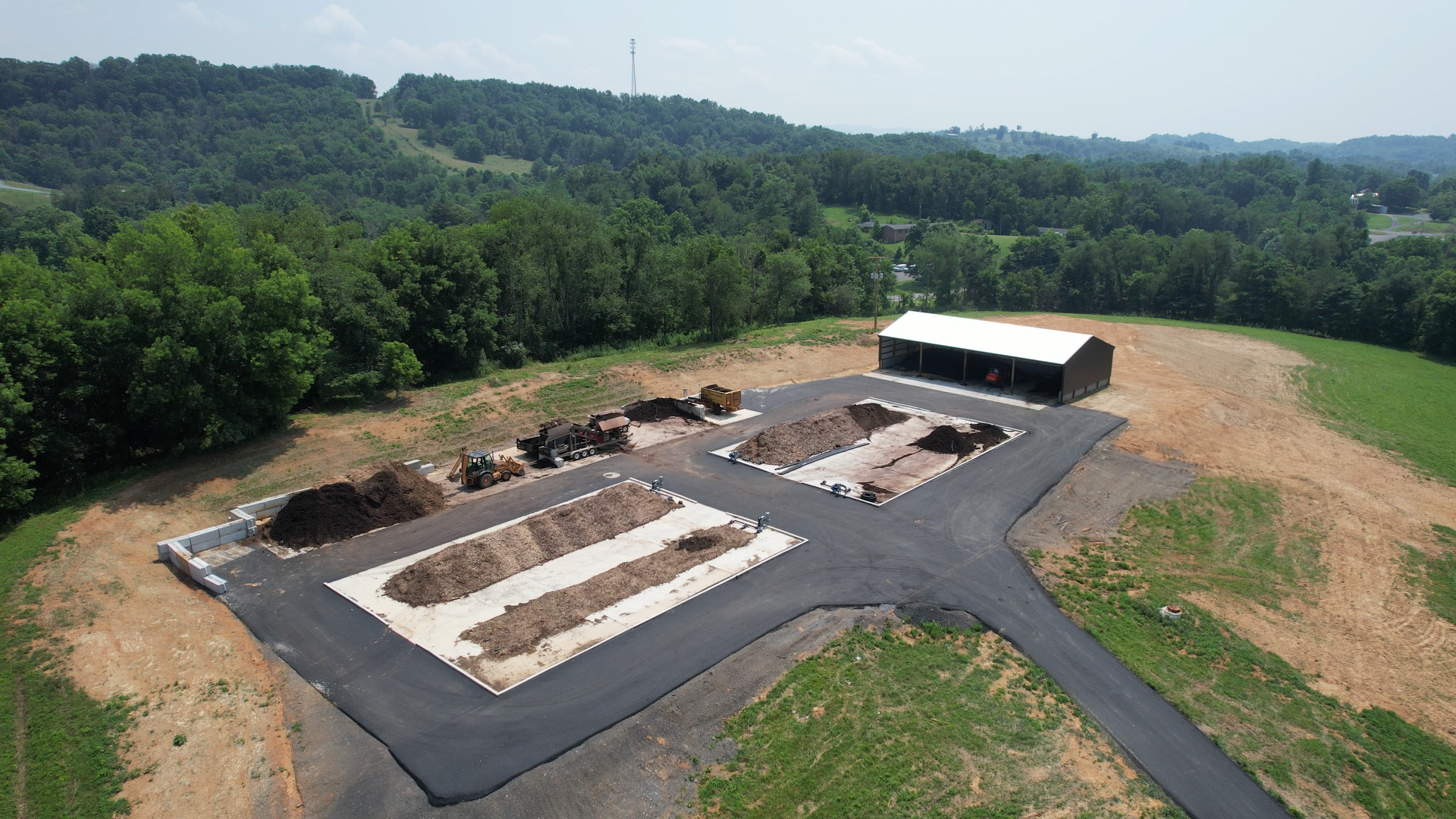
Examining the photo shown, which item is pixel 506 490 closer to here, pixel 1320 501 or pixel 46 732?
pixel 46 732

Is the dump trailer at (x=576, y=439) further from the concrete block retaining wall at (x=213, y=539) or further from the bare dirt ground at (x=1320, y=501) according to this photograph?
the bare dirt ground at (x=1320, y=501)

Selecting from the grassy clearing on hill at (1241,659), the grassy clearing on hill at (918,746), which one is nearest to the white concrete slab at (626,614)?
the grassy clearing on hill at (918,746)

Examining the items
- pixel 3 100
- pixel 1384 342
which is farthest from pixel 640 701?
pixel 3 100

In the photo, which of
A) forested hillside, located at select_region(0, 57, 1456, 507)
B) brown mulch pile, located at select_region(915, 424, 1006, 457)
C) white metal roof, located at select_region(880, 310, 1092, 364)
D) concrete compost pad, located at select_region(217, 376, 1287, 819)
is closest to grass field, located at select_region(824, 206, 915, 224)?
forested hillside, located at select_region(0, 57, 1456, 507)

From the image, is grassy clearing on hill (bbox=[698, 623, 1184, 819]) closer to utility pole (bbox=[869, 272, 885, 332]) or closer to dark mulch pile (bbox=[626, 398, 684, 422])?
dark mulch pile (bbox=[626, 398, 684, 422])

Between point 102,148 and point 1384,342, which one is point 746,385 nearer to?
point 1384,342

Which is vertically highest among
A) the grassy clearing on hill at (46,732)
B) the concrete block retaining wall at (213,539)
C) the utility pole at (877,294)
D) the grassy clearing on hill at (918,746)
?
the utility pole at (877,294)

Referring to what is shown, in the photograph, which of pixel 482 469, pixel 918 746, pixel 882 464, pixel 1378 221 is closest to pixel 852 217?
pixel 1378 221
